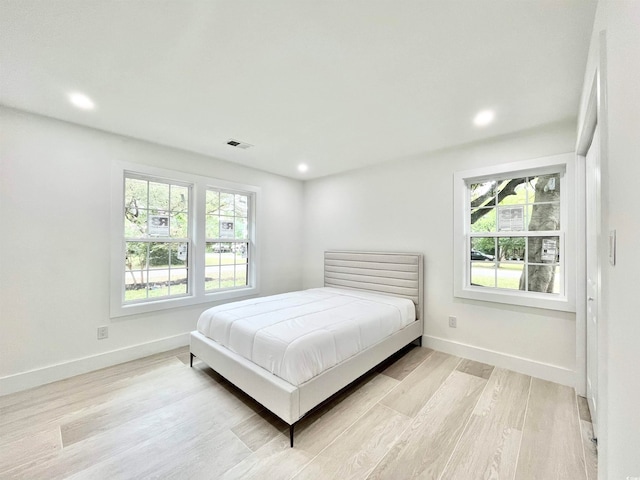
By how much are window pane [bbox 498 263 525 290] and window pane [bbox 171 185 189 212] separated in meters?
3.82

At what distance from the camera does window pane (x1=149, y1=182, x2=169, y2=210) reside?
3.18 m

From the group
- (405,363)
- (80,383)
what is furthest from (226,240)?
(405,363)

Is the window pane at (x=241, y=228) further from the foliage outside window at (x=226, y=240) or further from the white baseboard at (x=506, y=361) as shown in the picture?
the white baseboard at (x=506, y=361)

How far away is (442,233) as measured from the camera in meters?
3.19

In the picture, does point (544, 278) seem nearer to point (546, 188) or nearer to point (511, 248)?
point (511, 248)

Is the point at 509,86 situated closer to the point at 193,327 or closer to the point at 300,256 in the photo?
the point at 300,256

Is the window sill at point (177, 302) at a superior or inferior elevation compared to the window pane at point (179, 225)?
inferior

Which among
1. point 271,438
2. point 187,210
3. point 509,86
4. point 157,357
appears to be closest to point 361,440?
point 271,438

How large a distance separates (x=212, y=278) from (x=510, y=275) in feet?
11.9

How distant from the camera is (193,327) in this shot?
134 inches

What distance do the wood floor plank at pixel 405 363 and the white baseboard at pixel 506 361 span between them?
0.50ft

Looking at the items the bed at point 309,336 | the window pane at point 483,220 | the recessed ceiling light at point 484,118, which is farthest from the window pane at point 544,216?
the bed at point 309,336

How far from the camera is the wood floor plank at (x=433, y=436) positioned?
1526 millimetres

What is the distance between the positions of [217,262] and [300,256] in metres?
1.50
